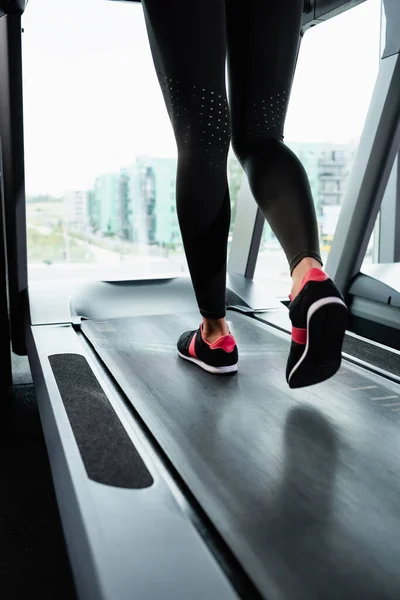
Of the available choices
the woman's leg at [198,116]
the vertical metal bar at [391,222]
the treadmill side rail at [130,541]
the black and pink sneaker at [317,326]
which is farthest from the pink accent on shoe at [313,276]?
the vertical metal bar at [391,222]

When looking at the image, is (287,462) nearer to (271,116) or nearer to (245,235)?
(271,116)

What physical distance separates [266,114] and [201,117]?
0.14 metres

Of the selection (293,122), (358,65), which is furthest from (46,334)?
(358,65)

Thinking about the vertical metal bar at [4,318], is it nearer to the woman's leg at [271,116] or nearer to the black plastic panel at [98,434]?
the black plastic panel at [98,434]

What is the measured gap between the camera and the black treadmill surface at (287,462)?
616 millimetres

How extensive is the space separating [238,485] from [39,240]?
1.73 metres

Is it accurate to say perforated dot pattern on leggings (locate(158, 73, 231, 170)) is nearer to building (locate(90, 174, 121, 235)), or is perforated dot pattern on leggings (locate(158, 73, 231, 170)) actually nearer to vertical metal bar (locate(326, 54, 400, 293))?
vertical metal bar (locate(326, 54, 400, 293))

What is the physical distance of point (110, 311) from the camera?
209 centimetres

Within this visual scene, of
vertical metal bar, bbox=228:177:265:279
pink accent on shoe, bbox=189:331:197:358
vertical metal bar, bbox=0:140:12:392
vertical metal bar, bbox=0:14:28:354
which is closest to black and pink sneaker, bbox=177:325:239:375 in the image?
pink accent on shoe, bbox=189:331:197:358

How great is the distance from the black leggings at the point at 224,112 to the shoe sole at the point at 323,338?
0.38ft

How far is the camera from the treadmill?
598 millimetres

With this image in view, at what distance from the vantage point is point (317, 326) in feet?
3.08

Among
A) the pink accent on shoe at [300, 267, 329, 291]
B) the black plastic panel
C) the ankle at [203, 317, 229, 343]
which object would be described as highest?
the pink accent on shoe at [300, 267, 329, 291]

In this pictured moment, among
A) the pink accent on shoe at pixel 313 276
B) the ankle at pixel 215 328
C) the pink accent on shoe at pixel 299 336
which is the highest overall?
the pink accent on shoe at pixel 313 276
